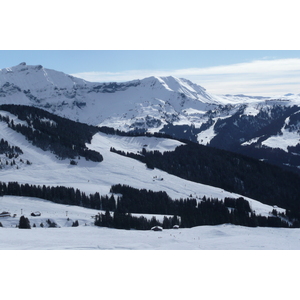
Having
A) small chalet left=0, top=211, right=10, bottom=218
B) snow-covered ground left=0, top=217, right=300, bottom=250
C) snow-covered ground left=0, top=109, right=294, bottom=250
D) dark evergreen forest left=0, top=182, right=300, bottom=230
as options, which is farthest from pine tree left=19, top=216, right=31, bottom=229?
dark evergreen forest left=0, top=182, right=300, bottom=230

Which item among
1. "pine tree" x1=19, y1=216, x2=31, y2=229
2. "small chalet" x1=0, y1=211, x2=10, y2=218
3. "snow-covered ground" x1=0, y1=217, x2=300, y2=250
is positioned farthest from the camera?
"small chalet" x1=0, y1=211, x2=10, y2=218

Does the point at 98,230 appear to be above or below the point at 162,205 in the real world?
below

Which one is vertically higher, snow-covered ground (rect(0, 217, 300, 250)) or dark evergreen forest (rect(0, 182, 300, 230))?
dark evergreen forest (rect(0, 182, 300, 230))

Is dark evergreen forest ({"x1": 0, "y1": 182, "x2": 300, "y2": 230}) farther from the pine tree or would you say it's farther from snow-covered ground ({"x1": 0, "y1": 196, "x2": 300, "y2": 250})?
the pine tree

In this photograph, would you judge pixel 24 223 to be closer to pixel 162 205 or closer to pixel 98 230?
pixel 98 230

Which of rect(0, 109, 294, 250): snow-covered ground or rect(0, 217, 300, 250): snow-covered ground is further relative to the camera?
rect(0, 109, 294, 250): snow-covered ground

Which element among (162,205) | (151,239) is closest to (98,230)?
(151,239)

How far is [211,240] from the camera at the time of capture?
79.2m

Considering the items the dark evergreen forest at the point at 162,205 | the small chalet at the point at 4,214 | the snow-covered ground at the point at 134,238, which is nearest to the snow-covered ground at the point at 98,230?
the snow-covered ground at the point at 134,238

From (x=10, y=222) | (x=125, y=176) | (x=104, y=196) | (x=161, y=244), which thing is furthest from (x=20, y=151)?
(x=161, y=244)

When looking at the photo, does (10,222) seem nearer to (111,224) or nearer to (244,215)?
(111,224)

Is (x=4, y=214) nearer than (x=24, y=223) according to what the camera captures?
No

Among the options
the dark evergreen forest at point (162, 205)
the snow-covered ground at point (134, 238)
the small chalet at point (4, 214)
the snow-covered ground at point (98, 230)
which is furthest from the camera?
the dark evergreen forest at point (162, 205)

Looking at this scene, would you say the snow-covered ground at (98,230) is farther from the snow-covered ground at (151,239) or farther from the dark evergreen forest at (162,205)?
the dark evergreen forest at (162,205)
